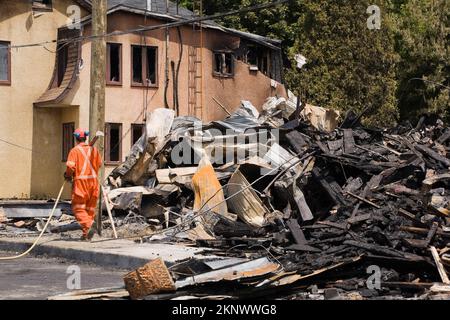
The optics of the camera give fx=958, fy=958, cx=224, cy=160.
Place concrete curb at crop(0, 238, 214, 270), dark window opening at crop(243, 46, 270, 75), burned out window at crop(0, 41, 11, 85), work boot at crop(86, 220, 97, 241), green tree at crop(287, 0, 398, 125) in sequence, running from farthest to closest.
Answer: green tree at crop(287, 0, 398, 125)
dark window opening at crop(243, 46, 270, 75)
burned out window at crop(0, 41, 11, 85)
work boot at crop(86, 220, 97, 241)
concrete curb at crop(0, 238, 214, 270)

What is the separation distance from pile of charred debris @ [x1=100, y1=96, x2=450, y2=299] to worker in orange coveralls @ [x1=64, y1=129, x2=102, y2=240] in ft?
4.33

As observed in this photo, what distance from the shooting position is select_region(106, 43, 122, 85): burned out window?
33.2m

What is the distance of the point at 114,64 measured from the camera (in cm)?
3353

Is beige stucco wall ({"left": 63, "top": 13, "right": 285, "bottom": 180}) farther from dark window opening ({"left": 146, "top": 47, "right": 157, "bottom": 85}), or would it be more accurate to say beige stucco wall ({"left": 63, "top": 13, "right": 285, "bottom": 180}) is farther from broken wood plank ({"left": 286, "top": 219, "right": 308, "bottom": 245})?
broken wood plank ({"left": 286, "top": 219, "right": 308, "bottom": 245})

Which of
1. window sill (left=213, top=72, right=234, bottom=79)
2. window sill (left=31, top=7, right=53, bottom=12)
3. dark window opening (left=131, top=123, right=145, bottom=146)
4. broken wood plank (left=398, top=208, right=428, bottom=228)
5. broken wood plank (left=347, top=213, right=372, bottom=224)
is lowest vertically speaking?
broken wood plank (left=347, top=213, right=372, bottom=224)

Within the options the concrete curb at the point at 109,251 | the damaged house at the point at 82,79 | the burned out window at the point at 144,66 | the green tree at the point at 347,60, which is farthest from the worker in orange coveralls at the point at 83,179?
the green tree at the point at 347,60

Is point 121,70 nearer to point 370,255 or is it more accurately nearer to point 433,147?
point 433,147

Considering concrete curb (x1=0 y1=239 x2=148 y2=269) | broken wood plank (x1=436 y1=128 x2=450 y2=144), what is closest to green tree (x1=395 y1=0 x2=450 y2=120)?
broken wood plank (x1=436 y1=128 x2=450 y2=144)

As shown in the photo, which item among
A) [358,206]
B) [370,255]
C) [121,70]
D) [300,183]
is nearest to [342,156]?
[300,183]

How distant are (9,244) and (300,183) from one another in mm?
5355

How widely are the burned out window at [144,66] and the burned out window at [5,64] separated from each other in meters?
4.27

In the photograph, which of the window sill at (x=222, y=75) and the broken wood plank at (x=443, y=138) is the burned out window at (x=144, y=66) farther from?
the broken wood plank at (x=443, y=138)
